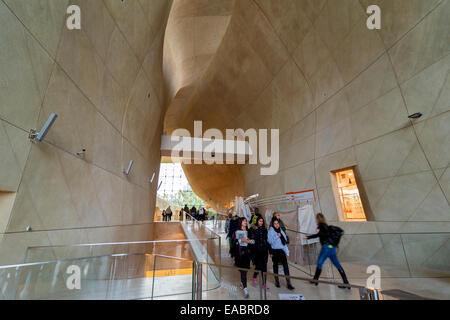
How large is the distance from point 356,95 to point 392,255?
5.64 m

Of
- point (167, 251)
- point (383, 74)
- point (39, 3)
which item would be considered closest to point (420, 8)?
point (383, 74)

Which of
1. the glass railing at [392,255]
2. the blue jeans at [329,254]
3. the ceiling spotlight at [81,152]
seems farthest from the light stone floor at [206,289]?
the ceiling spotlight at [81,152]

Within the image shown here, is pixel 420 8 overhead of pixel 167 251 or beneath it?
overhead

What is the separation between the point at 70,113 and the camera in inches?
191

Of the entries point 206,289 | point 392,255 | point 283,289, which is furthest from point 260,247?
point 392,255

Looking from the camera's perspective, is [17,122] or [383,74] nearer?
[17,122]

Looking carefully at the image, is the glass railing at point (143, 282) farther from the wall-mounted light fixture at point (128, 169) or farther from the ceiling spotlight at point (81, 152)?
the wall-mounted light fixture at point (128, 169)

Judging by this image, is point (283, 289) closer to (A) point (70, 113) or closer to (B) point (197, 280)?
(B) point (197, 280)

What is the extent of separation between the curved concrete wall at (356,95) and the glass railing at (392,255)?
2.64ft

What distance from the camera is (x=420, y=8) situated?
5.98m

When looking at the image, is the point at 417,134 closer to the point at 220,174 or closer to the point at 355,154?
the point at 355,154

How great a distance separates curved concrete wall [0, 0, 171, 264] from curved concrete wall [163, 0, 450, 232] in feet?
21.5

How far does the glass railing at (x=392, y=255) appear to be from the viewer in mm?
5184
